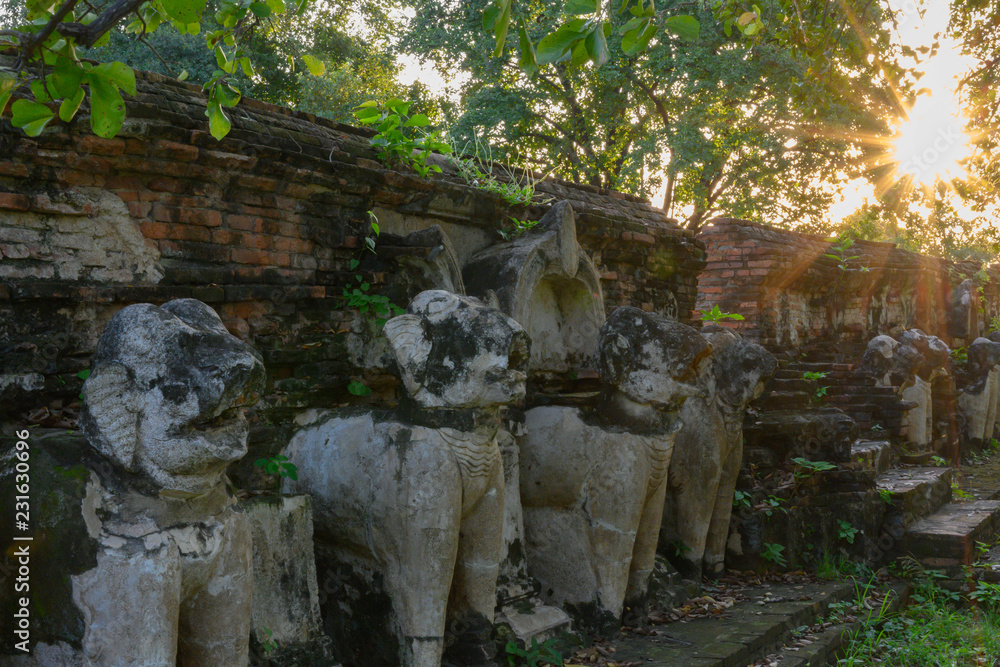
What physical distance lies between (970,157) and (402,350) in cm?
702

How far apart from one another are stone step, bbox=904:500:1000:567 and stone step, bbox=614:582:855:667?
1.37 meters

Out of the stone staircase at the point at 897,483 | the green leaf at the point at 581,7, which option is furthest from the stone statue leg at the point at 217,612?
the stone staircase at the point at 897,483

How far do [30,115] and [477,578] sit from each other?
95.0 inches

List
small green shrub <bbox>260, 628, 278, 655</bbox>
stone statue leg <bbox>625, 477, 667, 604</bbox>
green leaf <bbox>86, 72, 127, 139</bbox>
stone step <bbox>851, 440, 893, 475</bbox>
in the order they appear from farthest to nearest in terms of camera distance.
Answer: stone step <bbox>851, 440, 893, 475</bbox> < stone statue leg <bbox>625, 477, 667, 604</bbox> < small green shrub <bbox>260, 628, 278, 655</bbox> < green leaf <bbox>86, 72, 127, 139</bbox>

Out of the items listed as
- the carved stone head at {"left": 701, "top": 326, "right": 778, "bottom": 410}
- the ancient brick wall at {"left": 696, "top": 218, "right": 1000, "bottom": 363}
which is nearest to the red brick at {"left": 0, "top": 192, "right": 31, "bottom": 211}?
the carved stone head at {"left": 701, "top": 326, "right": 778, "bottom": 410}

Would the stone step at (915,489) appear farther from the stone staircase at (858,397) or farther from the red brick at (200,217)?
the red brick at (200,217)

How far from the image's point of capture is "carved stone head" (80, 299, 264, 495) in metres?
2.42

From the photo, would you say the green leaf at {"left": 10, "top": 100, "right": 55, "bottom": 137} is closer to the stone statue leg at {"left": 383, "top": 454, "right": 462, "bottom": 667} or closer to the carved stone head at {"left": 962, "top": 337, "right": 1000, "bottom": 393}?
the stone statue leg at {"left": 383, "top": 454, "right": 462, "bottom": 667}

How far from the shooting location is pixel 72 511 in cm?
239

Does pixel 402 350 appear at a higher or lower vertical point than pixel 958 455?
higher

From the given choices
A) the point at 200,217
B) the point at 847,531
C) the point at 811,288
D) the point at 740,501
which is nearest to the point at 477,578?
the point at 200,217

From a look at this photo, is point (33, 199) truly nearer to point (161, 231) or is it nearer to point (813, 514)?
point (161, 231)

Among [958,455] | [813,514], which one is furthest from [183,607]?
[958,455]

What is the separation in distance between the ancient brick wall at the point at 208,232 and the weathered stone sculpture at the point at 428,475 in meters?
0.65
